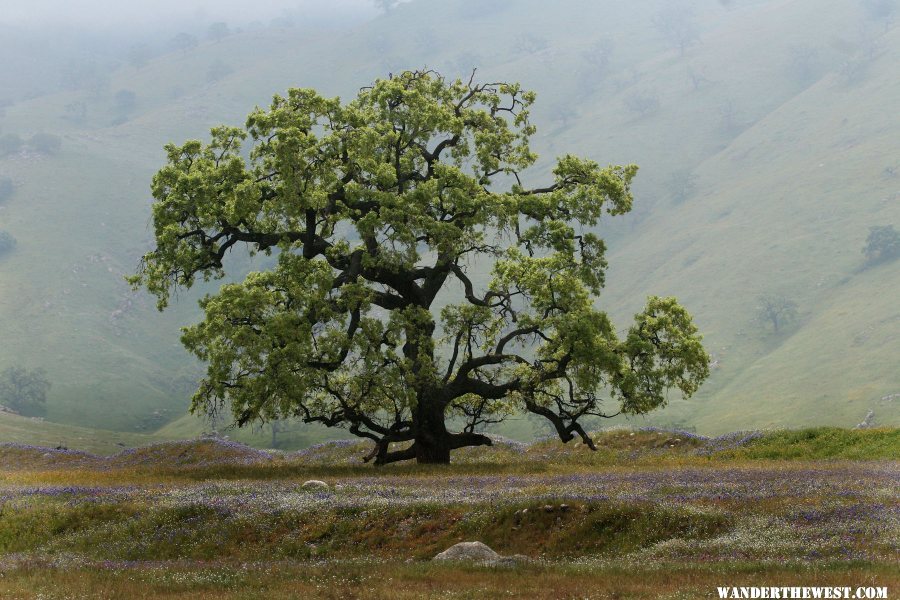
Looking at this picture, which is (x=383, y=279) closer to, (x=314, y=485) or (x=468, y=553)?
(x=314, y=485)

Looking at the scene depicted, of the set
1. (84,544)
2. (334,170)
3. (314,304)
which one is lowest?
(84,544)

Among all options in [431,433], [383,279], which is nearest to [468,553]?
[431,433]

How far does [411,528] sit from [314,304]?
15634mm

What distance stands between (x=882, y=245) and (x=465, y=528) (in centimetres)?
19323

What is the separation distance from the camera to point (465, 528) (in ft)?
78.8

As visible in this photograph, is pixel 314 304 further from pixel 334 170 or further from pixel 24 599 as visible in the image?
pixel 24 599

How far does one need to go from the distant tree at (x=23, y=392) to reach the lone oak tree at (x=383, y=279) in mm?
168571

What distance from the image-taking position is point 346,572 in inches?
732

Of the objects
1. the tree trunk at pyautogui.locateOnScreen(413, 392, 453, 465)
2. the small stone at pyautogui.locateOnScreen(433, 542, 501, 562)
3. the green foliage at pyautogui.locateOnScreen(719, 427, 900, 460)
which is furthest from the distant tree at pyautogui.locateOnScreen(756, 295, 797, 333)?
the small stone at pyautogui.locateOnScreen(433, 542, 501, 562)

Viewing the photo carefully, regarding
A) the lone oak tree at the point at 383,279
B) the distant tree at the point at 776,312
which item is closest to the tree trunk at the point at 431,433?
the lone oak tree at the point at 383,279

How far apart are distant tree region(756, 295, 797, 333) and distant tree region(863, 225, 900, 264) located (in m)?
22.2

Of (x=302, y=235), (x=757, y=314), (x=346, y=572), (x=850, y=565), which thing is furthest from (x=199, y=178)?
(x=757, y=314)

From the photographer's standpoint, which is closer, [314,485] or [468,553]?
[468,553]

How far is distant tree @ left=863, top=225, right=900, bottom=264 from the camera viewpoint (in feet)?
628
